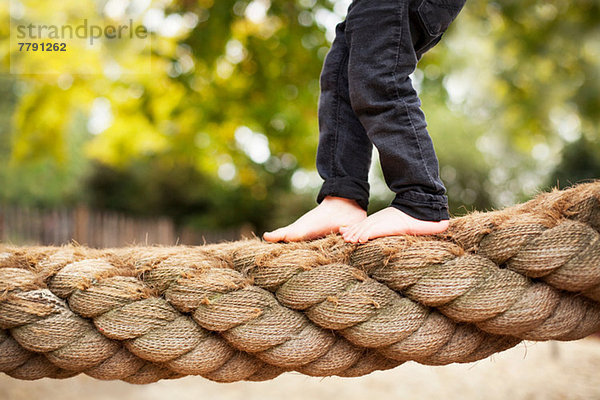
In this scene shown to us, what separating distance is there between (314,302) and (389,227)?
22cm

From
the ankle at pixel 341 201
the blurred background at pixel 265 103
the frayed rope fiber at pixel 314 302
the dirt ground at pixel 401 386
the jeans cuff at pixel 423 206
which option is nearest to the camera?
the frayed rope fiber at pixel 314 302

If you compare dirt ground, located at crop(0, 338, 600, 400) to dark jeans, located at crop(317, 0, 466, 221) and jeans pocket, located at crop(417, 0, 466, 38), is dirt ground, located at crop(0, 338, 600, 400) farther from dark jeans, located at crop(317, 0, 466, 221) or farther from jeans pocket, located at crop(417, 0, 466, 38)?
jeans pocket, located at crop(417, 0, 466, 38)

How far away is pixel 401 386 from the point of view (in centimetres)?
358

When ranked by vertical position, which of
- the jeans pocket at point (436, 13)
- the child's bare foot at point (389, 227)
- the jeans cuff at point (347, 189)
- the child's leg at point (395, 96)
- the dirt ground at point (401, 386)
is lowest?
the dirt ground at point (401, 386)

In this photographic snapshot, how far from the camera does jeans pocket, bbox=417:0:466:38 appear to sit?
1.18 m

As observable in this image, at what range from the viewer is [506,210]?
1.03 meters

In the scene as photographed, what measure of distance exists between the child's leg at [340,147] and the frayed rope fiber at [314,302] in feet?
0.92

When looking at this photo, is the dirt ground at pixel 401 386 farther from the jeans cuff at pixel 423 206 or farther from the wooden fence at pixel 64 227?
the jeans cuff at pixel 423 206

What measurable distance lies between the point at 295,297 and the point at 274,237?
0.82 feet

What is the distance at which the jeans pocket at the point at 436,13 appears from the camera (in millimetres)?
→ 1180

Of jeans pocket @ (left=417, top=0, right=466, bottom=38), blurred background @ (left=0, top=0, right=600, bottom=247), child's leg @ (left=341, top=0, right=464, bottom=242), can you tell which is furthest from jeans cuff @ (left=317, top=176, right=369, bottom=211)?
blurred background @ (left=0, top=0, right=600, bottom=247)

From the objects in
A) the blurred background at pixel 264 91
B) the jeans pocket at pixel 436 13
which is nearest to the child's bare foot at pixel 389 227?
the jeans pocket at pixel 436 13

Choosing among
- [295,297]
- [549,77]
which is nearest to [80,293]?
[295,297]

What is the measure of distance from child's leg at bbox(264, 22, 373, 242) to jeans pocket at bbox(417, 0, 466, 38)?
0.21 metres
